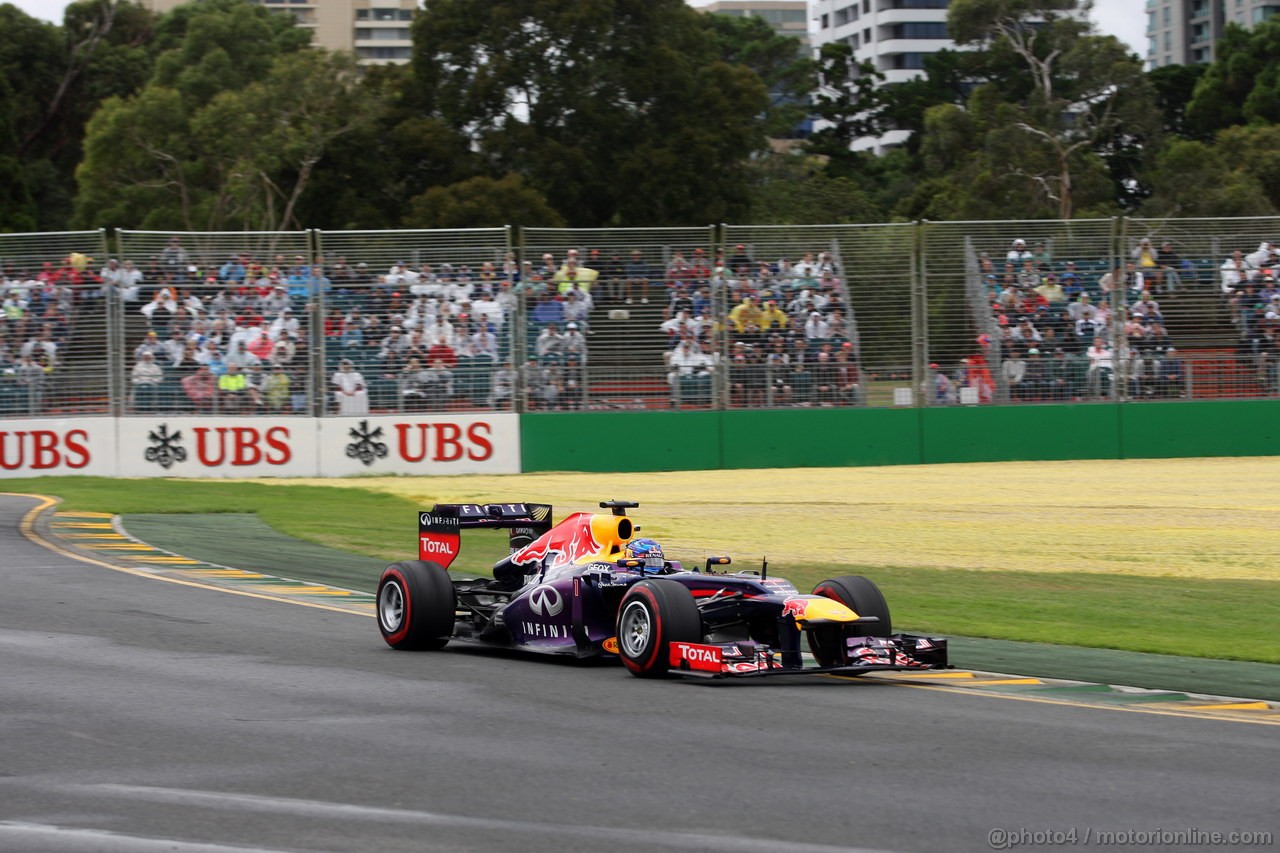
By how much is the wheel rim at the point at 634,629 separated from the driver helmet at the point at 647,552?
2.00 ft

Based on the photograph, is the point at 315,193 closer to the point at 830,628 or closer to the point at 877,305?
the point at 877,305

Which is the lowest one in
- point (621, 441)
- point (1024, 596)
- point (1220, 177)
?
point (1024, 596)

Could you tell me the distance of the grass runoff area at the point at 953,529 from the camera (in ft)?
42.6

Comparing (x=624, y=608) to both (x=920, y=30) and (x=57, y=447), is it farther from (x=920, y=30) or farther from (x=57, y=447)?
(x=920, y=30)

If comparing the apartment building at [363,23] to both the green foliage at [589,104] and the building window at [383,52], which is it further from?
the green foliage at [589,104]

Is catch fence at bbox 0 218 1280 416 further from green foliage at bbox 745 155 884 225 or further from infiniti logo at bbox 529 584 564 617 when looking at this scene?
green foliage at bbox 745 155 884 225

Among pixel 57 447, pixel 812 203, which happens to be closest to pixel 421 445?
pixel 57 447

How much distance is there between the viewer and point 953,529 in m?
19.4

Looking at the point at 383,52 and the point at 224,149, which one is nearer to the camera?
the point at 224,149

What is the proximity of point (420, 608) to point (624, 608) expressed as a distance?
181 centimetres

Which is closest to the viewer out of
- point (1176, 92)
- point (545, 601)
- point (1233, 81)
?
point (545, 601)

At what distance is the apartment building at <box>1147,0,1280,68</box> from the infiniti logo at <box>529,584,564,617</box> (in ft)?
357

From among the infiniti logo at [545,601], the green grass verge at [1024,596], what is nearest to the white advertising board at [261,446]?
the green grass verge at [1024,596]

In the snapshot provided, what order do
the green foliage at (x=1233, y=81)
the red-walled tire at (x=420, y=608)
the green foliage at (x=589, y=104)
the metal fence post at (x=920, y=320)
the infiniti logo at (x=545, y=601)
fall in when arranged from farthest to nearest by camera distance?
the green foliage at (x=1233, y=81), the green foliage at (x=589, y=104), the metal fence post at (x=920, y=320), the red-walled tire at (x=420, y=608), the infiniti logo at (x=545, y=601)
